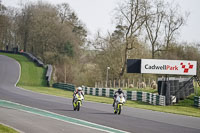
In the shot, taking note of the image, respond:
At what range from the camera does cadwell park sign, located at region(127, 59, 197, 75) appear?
121 ft

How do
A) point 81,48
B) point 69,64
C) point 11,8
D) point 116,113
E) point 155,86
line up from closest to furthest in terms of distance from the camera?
point 116,113, point 155,86, point 69,64, point 81,48, point 11,8

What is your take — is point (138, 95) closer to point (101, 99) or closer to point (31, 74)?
point (101, 99)

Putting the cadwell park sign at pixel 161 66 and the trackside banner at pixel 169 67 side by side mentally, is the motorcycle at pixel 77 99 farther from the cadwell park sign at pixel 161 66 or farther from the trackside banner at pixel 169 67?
the trackside banner at pixel 169 67

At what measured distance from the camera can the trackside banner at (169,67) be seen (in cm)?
3697

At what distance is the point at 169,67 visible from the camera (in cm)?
3738

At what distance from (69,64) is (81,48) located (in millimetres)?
17220

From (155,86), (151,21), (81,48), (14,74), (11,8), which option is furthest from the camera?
(11,8)

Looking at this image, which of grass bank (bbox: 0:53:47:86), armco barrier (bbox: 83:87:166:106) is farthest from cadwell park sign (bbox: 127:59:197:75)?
grass bank (bbox: 0:53:47:86)

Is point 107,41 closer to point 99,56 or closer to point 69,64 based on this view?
point 99,56

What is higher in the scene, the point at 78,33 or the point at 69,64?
the point at 78,33

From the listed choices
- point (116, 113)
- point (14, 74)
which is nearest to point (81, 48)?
point (14, 74)

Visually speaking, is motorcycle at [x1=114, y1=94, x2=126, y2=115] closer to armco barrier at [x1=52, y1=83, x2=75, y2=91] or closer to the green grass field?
the green grass field

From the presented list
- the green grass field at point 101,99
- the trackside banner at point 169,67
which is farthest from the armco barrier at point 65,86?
the trackside banner at point 169,67

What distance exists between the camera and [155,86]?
47.7m
